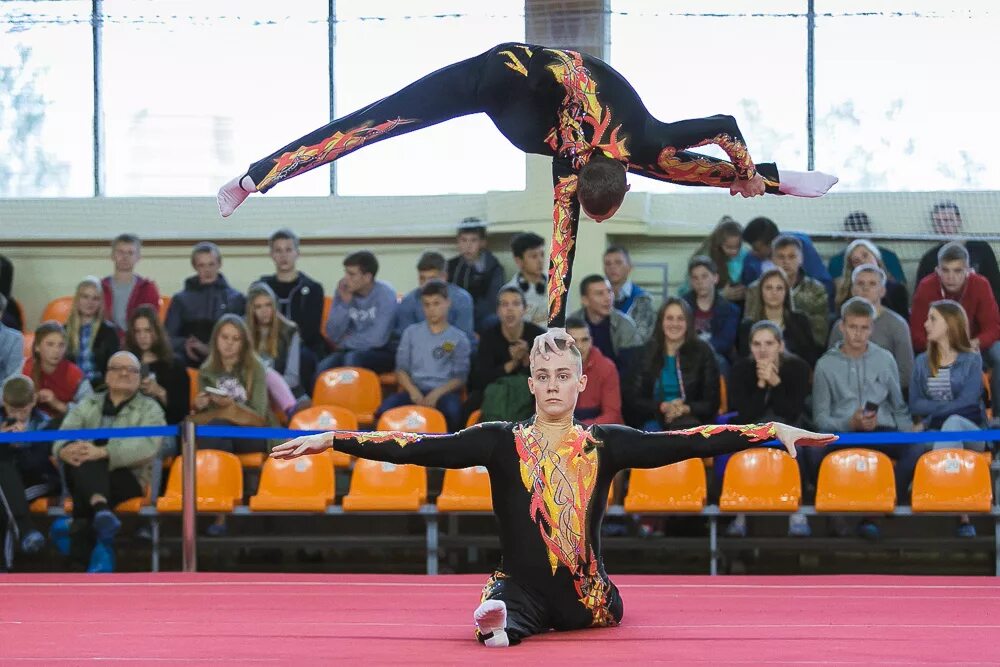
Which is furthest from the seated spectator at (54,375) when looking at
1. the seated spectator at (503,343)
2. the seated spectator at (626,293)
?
the seated spectator at (626,293)

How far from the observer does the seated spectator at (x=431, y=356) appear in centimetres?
896

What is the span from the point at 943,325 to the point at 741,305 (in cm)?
144

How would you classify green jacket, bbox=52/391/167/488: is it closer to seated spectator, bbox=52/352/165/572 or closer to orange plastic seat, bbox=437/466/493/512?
seated spectator, bbox=52/352/165/572

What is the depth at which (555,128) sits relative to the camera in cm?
560

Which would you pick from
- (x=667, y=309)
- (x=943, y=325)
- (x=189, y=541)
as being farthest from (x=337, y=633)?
(x=943, y=325)

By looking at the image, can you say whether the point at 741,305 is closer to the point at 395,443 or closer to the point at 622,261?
the point at 622,261

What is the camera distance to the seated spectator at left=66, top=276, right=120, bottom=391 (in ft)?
30.6

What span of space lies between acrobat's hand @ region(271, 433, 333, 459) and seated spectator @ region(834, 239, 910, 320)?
5.10 metres

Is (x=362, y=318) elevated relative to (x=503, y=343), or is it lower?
elevated

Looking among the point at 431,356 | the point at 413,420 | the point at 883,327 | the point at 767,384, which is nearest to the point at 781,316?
the point at 883,327

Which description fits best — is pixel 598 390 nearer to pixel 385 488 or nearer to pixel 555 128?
pixel 385 488

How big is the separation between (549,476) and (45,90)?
6559 mm

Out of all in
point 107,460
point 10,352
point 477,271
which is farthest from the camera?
point 477,271

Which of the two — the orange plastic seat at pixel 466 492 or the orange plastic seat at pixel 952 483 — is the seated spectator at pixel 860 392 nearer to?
the orange plastic seat at pixel 952 483
